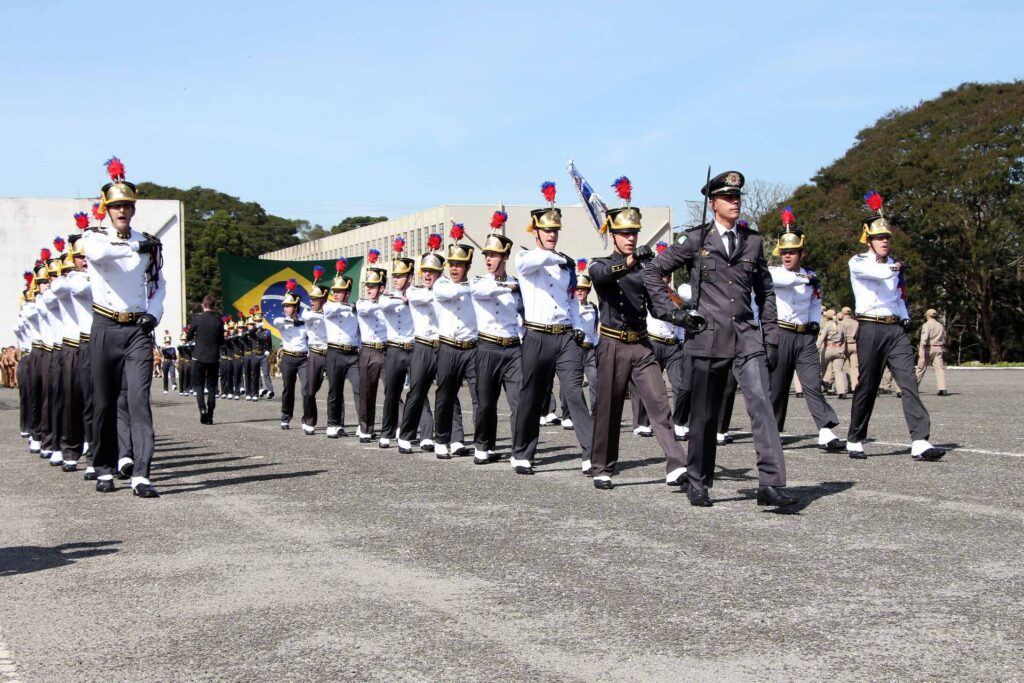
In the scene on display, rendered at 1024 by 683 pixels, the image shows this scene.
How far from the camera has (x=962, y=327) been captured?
51.2 m

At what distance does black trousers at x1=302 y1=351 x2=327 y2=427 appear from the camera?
17.8 m

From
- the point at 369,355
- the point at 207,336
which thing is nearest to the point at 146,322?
the point at 369,355

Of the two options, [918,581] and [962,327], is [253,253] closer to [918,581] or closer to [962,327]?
[962,327]

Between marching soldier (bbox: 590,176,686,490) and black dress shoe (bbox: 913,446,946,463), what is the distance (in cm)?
285

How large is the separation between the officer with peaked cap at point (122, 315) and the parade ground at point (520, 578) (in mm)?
673

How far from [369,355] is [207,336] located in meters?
7.26

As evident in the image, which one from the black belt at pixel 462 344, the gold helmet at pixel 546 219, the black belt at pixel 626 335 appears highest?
the gold helmet at pixel 546 219

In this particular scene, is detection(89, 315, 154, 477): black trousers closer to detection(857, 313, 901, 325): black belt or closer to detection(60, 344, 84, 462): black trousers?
detection(60, 344, 84, 462): black trousers

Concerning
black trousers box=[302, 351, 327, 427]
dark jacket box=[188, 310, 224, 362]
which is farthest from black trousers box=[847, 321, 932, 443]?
dark jacket box=[188, 310, 224, 362]

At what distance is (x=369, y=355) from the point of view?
16141 millimetres

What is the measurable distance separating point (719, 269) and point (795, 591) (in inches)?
132

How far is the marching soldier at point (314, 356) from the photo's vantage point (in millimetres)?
17750

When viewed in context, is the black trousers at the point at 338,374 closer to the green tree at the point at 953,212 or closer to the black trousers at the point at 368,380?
the black trousers at the point at 368,380

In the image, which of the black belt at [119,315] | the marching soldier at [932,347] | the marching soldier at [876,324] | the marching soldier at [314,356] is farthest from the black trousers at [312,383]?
the marching soldier at [932,347]
